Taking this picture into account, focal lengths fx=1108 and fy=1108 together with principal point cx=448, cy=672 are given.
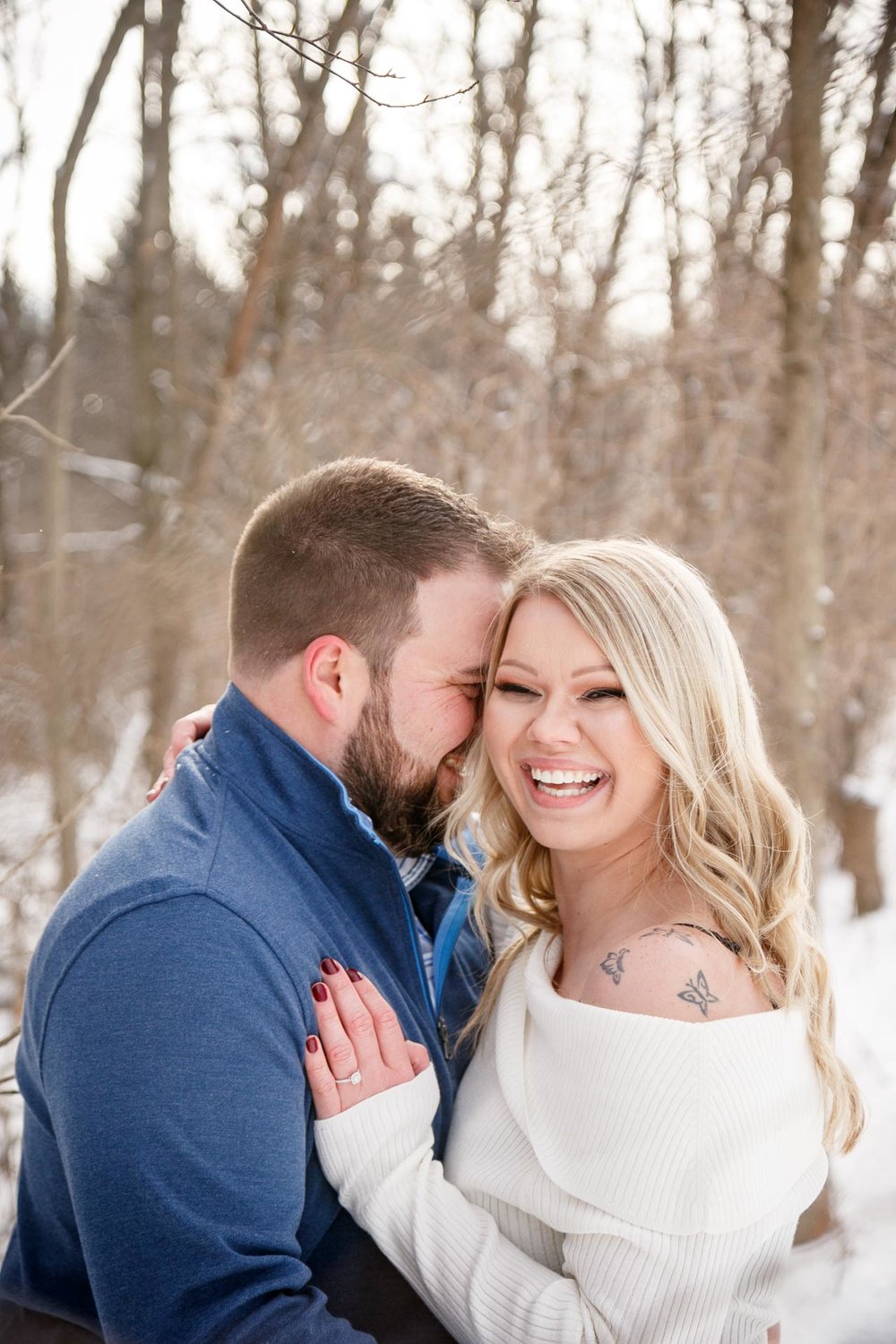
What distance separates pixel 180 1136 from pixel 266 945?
313 millimetres

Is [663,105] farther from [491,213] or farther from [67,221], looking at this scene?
[67,221]

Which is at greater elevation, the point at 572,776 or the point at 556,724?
the point at 556,724

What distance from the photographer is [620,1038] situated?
5.75ft

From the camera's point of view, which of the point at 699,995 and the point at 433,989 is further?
the point at 433,989

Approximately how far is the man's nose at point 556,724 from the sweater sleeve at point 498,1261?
25.1 inches

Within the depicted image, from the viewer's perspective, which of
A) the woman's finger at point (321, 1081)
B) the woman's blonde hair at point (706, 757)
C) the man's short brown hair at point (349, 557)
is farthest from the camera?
the man's short brown hair at point (349, 557)

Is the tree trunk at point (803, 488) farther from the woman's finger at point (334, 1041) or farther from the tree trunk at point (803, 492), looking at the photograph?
the woman's finger at point (334, 1041)

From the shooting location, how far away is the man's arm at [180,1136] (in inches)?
62.3

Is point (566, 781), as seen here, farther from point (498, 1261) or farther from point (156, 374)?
point (156, 374)

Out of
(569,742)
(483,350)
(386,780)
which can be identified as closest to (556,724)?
(569,742)

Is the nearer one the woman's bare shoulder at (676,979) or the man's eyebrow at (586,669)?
the woman's bare shoulder at (676,979)

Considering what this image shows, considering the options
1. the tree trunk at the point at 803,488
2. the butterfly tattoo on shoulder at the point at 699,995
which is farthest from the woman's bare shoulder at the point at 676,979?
the tree trunk at the point at 803,488

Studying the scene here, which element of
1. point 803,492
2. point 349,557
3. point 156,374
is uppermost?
point 156,374

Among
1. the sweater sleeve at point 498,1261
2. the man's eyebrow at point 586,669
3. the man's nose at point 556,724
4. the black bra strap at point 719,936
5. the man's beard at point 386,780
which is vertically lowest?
the sweater sleeve at point 498,1261
